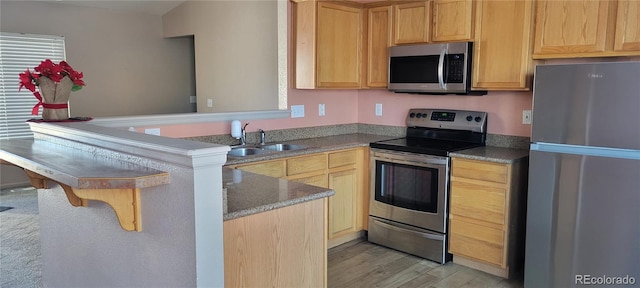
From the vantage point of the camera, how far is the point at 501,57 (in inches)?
130

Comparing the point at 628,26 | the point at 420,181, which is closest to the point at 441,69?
the point at 420,181

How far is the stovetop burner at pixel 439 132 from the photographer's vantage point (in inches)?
140

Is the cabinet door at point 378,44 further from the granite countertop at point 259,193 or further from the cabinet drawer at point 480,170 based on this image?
the granite countertop at point 259,193

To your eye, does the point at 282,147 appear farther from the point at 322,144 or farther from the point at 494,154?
the point at 494,154

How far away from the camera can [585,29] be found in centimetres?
287

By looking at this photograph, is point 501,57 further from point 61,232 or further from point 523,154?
point 61,232

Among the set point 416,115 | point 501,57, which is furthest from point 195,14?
point 501,57

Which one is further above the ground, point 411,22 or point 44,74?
point 411,22

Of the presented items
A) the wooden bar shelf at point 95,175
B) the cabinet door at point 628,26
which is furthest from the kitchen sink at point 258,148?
the cabinet door at point 628,26

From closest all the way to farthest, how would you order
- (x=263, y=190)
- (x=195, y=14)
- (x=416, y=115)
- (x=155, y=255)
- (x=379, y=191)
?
(x=155, y=255)
(x=263, y=190)
(x=379, y=191)
(x=416, y=115)
(x=195, y=14)

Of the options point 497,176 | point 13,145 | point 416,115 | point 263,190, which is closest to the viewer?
point 263,190

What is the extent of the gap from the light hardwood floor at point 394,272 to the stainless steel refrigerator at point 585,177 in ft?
1.40

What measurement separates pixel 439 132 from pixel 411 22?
2.98 ft

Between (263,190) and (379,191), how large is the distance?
79.8 inches
